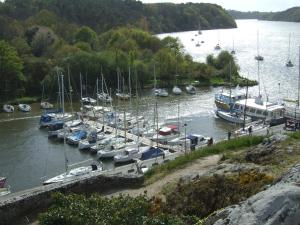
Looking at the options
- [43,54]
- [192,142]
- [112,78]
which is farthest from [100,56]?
[192,142]

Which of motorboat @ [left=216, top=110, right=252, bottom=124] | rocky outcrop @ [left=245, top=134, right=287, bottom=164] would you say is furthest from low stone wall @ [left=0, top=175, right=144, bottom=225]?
motorboat @ [left=216, top=110, right=252, bottom=124]

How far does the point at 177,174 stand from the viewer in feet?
54.9

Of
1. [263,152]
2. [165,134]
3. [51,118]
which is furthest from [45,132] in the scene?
[263,152]

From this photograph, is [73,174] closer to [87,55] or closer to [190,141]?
[190,141]

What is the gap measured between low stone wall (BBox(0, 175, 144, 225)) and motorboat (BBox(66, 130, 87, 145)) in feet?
57.8

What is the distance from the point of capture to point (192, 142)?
31281 millimetres

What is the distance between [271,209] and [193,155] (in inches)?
528

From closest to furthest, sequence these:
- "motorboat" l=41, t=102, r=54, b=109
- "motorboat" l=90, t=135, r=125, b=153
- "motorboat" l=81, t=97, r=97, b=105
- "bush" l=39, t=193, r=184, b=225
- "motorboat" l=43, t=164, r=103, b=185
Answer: "bush" l=39, t=193, r=184, b=225 → "motorboat" l=43, t=164, r=103, b=185 → "motorboat" l=90, t=135, r=125, b=153 → "motorboat" l=41, t=102, r=54, b=109 → "motorboat" l=81, t=97, r=97, b=105

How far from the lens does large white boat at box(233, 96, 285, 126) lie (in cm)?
3675

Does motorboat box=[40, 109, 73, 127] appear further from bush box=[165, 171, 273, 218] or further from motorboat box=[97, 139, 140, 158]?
bush box=[165, 171, 273, 218]

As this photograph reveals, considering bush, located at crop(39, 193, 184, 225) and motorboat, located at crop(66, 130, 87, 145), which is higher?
bush, located at crop(39, 193, 184, 225)

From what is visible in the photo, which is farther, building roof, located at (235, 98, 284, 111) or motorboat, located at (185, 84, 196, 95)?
motorboat, located at (185, 84, 196, 95)

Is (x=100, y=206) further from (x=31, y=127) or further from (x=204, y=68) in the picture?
(x=204, y=68)

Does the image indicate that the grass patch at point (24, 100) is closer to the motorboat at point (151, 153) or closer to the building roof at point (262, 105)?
the building roof at point (262, 105)
